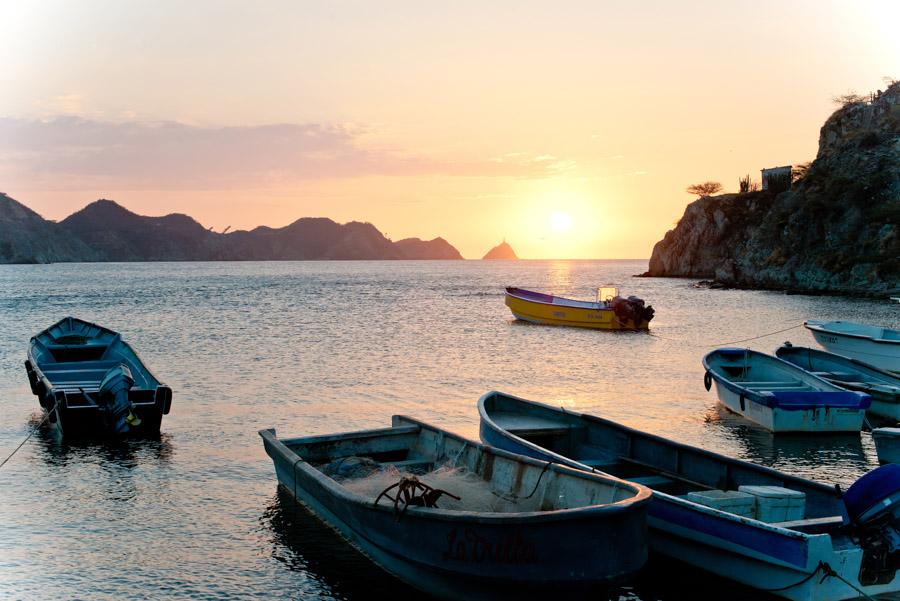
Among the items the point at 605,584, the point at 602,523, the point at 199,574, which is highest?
the point at 602,523

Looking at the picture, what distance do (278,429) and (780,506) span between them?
12.8 m

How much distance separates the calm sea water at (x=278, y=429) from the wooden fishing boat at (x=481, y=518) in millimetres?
672

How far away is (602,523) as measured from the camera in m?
8.45

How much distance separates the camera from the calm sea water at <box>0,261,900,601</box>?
10.9 m

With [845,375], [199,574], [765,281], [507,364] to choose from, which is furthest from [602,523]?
[765,281]

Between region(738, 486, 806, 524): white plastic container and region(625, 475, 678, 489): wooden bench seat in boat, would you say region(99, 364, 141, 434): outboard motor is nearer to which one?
region(625, 475, 678, 489): wooden bench seat in boat

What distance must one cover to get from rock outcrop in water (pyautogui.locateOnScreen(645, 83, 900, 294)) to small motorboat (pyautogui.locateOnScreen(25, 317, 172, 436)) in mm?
66938

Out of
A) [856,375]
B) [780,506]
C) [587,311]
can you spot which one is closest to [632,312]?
[587,311]

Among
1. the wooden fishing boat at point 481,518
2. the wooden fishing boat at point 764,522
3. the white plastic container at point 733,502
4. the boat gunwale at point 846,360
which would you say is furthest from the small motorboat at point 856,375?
the wooden fishing boat at point 481,518

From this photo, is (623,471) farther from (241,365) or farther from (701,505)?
(241,365)

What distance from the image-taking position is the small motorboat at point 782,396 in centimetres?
1811

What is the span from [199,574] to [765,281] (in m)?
89.3

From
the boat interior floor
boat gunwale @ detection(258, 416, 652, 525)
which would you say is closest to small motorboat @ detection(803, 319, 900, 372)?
the boat interior floor

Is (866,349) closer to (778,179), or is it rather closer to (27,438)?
(27,438)
